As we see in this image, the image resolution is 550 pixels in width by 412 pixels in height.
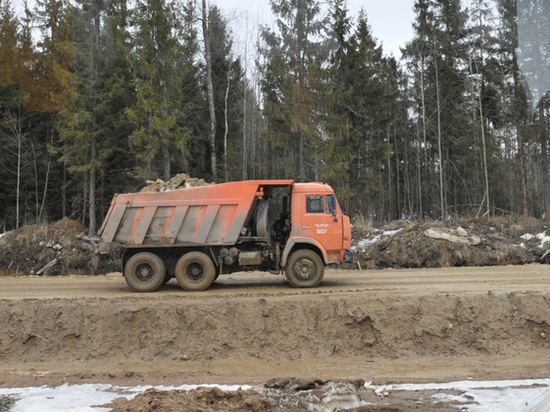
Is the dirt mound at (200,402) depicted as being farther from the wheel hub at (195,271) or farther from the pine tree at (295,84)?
the pine tree at (295,84)

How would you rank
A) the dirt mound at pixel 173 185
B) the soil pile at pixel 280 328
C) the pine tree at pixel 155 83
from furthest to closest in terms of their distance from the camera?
the pine tree at pixel 155 83
the dirt mound at pixel 173 185
the soil pile at pixel 280 328

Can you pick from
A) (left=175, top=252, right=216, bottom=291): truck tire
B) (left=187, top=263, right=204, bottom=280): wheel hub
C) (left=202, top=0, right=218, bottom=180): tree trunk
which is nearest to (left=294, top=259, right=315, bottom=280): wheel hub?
(left=175, top=252, right=216, bottom=291): truck tire

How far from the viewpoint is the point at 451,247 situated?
1638 centimetres

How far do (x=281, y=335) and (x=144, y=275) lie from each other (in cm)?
450

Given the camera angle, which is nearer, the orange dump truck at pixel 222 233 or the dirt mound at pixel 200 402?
the dirt mound at pixel 200 402

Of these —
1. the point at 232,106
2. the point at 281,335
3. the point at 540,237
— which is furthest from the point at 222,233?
the point at 232,106

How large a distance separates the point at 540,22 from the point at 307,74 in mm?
22571

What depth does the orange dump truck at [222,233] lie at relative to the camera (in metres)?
11.1

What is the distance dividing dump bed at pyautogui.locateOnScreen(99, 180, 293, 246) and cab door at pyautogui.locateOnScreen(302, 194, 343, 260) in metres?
0.78

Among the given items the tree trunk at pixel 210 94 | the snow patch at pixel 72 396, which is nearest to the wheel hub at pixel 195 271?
the snow patch at pixel 72 396

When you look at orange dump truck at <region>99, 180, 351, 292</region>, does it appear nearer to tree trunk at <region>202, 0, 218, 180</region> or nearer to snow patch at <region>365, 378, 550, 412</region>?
Result: snow patch at <region>365, 378, 550, 412</region>

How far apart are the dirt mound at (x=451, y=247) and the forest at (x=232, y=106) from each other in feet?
20.1

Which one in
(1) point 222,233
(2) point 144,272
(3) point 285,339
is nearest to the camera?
(3) point 285,339

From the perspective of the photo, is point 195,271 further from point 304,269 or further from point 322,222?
point 322,222
